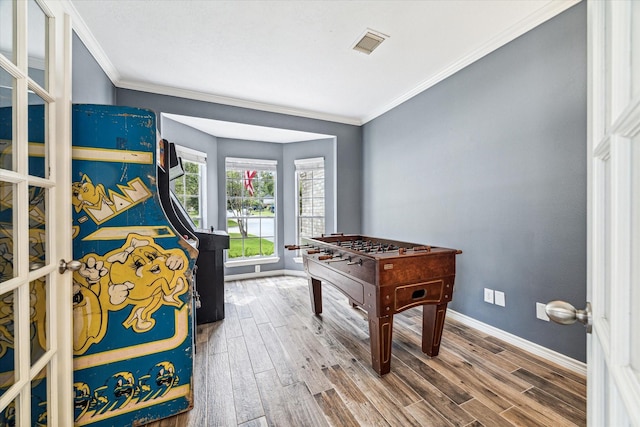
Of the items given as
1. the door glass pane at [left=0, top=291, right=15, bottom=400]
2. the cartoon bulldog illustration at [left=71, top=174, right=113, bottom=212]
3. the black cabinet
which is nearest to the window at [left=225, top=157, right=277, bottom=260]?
the black cabinet

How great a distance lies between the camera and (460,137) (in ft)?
8.76

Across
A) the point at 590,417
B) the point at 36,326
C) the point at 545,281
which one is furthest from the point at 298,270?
the point at 590,417

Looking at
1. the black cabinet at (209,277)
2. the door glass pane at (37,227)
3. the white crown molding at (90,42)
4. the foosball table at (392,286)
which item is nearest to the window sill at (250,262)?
the black cabinet at (209,277)

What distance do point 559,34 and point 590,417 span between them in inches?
95.2

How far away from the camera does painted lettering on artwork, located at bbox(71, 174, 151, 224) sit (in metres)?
1.32

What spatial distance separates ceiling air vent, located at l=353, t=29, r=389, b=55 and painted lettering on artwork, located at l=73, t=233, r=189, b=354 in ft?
7.22

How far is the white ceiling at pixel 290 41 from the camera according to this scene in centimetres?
194

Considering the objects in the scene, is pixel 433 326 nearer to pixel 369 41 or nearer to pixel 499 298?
pixel 499 298

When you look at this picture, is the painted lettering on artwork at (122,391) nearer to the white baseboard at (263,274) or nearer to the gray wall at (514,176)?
the gray wall at (514,176)

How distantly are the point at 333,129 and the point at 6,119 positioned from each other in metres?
3.70

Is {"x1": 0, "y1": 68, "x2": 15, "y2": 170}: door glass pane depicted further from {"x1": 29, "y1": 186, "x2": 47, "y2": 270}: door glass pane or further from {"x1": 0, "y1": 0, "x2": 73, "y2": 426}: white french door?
{"x1": 29, "y1": 186, "x2": 47, "y2": 270}: door glass pane

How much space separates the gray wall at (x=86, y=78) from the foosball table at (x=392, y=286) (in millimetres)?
2378

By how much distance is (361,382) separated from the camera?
1.76 meters

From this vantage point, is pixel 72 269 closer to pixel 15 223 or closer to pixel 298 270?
pixel 15 223
